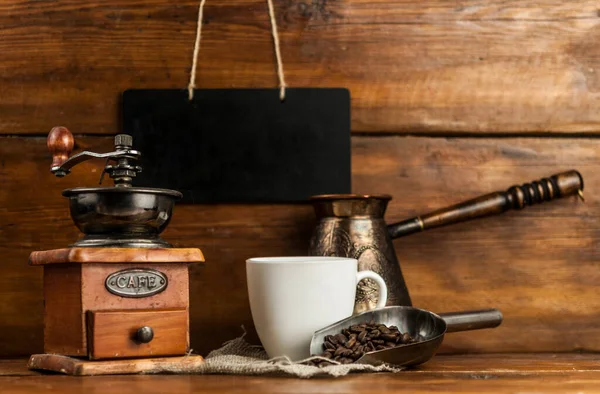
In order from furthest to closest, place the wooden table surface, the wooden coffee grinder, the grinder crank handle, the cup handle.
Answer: the grinder crank handle < the cup handle < the wooden coffee grinder < the wooden table surface

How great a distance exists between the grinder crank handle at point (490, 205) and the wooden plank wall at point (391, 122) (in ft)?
0.17

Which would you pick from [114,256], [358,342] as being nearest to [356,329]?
[358,342]

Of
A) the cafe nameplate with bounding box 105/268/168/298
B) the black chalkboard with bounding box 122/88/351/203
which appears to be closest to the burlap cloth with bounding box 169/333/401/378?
the cafe nameplate with bounding box 105/268/168/298

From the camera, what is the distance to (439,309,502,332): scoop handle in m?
1.13

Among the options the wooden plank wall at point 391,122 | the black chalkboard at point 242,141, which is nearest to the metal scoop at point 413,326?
the wooden plank wall at point 391,122

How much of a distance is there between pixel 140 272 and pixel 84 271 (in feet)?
0.25

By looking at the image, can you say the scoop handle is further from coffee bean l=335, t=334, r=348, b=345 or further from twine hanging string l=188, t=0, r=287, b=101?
twine hanging string l=188, t=0, r=287, b=101

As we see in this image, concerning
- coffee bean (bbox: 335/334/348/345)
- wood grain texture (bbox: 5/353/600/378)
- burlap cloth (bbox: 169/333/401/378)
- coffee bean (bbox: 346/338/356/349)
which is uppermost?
coffee bean (bbox: 335/334/348/345)

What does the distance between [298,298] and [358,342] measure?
4.0 inches

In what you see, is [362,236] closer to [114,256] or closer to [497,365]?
[497,365]

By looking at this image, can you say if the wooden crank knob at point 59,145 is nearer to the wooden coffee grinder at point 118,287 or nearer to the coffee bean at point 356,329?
the wooden coffee grinder at point 118,287

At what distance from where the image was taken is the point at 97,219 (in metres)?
0.99

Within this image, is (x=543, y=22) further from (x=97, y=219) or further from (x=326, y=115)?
(x=97, y=219)

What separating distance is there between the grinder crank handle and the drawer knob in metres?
0.47
